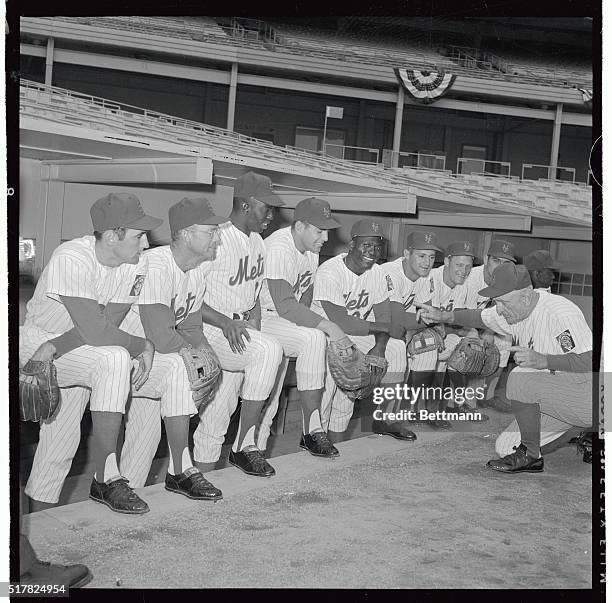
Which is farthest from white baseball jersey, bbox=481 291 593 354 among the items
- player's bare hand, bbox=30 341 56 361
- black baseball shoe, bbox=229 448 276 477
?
player's bare hand, bbox=30 341 56 361

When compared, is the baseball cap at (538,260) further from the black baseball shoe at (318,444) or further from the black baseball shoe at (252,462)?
the black baseball shoe at (252,462)

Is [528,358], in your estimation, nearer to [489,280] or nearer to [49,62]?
[489,280]

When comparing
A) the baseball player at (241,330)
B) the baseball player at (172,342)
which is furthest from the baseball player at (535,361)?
the baseball player at (172,342)

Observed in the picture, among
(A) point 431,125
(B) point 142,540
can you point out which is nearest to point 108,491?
(B) point 142,540

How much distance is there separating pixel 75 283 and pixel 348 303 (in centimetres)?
114

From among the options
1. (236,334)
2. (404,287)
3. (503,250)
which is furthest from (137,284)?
(503,250)

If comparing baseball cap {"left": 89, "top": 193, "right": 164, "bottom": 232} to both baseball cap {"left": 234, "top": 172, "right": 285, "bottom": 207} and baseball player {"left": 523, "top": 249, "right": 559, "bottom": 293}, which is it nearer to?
baseball cap {"left": 234, "top": 172, "right": 285, "bottom": 207}

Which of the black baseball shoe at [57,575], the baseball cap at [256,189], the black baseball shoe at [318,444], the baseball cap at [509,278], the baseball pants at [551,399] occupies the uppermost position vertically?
the baseball cap at [256,189]

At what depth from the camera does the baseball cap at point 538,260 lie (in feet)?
11.1

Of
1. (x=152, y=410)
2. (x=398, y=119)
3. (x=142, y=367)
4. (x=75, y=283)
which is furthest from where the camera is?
(x=398, y=119)

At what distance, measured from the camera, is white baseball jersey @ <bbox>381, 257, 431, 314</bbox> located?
3.38 m

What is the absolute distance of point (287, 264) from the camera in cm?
329

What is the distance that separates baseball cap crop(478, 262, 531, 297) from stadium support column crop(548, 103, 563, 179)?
42 cm

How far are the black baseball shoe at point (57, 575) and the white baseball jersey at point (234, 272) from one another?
1.09 meters
